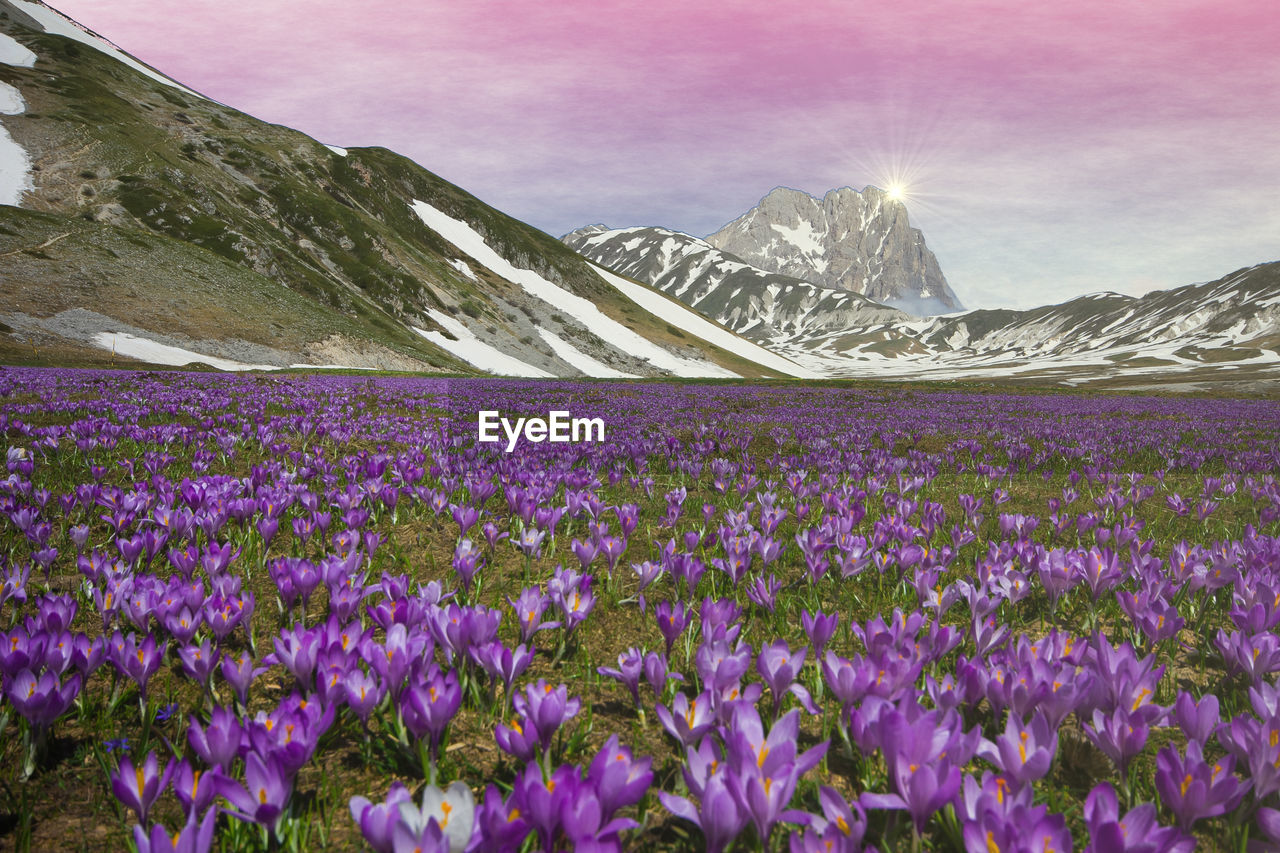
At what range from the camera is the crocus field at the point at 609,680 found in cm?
168

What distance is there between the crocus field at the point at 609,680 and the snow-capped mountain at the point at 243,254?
4339cm

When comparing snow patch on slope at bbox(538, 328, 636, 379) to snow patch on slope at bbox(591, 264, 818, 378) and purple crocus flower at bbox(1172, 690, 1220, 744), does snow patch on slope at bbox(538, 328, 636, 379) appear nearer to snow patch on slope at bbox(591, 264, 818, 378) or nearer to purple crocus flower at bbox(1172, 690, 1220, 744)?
snow patch on slope at bbox(591, 264, 818, 378)

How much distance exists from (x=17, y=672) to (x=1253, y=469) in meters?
13.3

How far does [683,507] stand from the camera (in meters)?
6.76

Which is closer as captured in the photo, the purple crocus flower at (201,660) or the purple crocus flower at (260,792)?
the purple crocus flower at (260,792)

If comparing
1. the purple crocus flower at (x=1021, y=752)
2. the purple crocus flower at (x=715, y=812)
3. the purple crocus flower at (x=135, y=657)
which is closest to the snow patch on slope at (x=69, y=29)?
the purple crocus flower at (x=135, y=657)

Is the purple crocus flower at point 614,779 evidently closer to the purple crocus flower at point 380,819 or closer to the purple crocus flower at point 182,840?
the purple crocus flower at point 380,819

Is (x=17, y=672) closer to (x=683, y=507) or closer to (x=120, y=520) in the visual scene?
(x=120, y=520)

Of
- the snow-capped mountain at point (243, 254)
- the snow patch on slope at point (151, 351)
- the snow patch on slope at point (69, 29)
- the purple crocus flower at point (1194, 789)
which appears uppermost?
the snow patch on slope at point (69, 29)

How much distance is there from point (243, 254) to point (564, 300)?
207ft

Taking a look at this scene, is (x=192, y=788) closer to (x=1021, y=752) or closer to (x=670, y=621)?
(x=670, y=621)

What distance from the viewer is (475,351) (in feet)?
276

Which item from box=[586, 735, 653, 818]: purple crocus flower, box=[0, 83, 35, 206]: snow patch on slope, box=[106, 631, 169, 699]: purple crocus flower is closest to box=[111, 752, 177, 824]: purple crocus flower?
box=[106, 631, 169, 699]: purple crocus flower

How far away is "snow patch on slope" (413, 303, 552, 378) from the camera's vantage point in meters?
80.8
